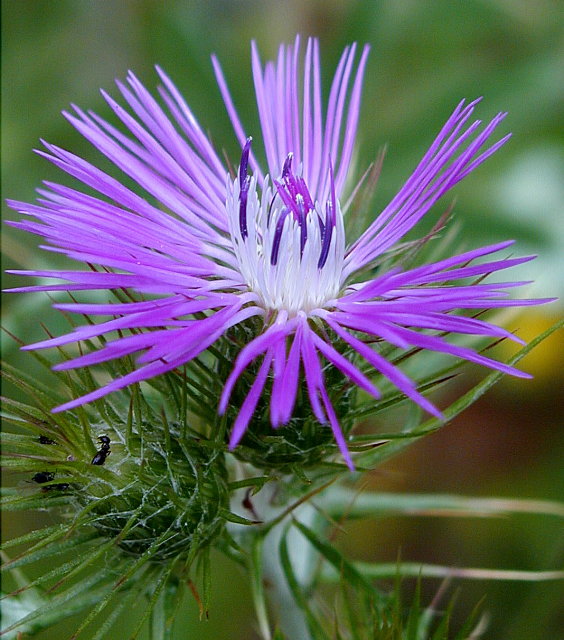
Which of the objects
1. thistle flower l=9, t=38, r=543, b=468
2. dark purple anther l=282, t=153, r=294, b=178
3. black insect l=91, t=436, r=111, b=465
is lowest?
black insect l=91, t=436, r=111, b=465

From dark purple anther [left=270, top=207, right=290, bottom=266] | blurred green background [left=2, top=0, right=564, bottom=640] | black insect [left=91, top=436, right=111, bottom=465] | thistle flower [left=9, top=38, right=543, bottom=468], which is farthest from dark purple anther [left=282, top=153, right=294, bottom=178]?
blurred green background [left=2, top=0, right=564, bottom=640]

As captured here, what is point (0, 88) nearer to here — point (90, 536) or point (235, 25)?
point (235, 25)

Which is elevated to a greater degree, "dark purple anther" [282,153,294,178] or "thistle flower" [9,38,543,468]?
"dark purple anther" [282,153,294,178]

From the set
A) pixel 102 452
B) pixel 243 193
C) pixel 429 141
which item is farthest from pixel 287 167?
pixel 429 141

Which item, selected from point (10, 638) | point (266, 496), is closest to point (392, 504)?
point (266, 496)

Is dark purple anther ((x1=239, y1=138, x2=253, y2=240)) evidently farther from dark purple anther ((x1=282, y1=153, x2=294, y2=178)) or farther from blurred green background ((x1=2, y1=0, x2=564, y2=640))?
blurred green background ((x1=2, y1=0, x2=564, y2=640))

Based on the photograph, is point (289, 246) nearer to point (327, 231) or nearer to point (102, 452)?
point (327, 231)

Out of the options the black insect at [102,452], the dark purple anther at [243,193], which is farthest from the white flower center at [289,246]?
the black insect at [102,452]
